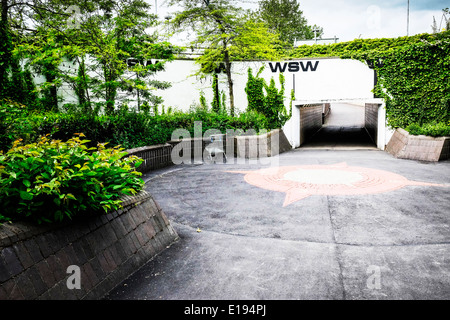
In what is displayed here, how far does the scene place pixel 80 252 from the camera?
321 centimetres

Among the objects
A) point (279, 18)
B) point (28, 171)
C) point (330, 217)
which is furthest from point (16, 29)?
point (279, 18)

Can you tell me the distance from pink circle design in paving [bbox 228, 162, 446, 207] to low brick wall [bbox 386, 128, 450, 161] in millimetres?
3273

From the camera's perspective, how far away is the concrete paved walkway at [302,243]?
3377 mm

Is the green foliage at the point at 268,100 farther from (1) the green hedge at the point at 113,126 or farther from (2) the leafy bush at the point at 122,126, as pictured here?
(1) the green hedge at the point at 113,126

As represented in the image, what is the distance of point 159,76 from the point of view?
60.5 ft

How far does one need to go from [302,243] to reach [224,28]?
13.9m

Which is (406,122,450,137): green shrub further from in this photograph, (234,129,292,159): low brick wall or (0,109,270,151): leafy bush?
(0,109,270,151): leafy bush

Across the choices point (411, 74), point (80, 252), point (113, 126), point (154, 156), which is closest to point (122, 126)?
point (113, 126)

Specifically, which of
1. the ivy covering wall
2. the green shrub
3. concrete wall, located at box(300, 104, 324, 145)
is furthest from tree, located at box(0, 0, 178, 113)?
the green shrub

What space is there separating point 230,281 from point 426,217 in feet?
13.5

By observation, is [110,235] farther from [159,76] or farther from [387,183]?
[159,76]

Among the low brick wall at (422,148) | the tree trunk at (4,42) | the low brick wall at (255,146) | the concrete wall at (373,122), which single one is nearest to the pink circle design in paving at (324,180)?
the low brick wall at (255,146)

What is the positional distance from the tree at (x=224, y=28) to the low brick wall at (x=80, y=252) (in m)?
13.3

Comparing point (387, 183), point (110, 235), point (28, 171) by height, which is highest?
point (28, 171)
